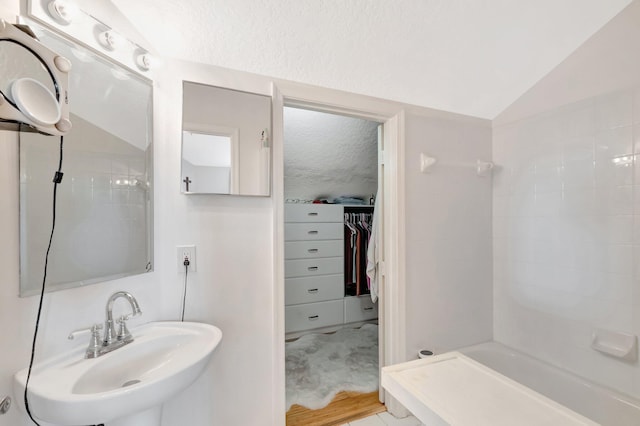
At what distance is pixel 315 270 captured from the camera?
3107mm

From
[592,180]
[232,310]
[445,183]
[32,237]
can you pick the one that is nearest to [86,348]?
[32,237]

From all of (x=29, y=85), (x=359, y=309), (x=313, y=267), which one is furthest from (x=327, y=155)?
(x=29, y=85)

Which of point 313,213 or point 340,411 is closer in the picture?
point 340,411

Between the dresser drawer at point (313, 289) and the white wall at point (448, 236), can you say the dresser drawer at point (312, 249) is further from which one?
the white wall at point (448, 236)

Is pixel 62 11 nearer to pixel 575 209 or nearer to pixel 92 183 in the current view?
pixel 92 183

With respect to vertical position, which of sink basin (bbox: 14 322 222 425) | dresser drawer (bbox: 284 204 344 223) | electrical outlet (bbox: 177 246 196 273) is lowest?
sink basin (bbox: 14 322 222 425)

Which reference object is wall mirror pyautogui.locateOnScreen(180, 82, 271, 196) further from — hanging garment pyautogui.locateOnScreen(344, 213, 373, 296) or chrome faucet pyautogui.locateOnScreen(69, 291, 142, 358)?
hanging garment pyautogui.locateOnScreen(344, 213, 373, 296)

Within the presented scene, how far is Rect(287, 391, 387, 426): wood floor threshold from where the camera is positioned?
1.70m

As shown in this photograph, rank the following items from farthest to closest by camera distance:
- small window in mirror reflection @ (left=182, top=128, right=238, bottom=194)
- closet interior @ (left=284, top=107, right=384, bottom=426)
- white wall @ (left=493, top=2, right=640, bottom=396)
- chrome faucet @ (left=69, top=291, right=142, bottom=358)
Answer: closet interior @ (left=284, top=107, right=384, bottom=426)
white wall @ (left=493, top=2, right=640, bottom=396)
small window in mirror reflection @ (left=182, top=128, right=238, bottom=194)
chrome faucet @ (left=69, top=291, right=142, bottom=358)

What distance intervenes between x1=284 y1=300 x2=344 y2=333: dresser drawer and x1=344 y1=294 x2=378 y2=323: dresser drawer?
0.07m

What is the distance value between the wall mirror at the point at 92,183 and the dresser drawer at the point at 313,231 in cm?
181

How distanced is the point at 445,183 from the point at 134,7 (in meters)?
2.01

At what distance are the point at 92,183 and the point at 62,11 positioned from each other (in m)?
0.61

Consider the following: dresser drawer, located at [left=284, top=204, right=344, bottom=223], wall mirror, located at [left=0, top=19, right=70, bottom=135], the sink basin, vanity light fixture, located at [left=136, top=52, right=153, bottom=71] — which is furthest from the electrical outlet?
dresser drawer, located at [left=284, top=204, right=344, bottom=223]
